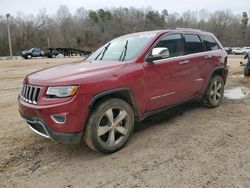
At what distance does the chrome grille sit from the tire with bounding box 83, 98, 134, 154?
0.75m

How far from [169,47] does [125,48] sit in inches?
31.4

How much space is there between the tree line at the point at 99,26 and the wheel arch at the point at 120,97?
221 ft

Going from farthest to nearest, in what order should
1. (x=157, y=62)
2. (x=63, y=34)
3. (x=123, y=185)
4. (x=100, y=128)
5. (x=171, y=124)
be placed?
(x=63, y=34), (x=171, y=124), (x=157, y=62), (x=100, y=128), (x=123, y=185)

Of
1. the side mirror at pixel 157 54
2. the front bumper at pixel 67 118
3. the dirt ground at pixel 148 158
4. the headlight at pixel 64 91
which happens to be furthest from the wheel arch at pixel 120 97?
the side mirror at pixel 157 54

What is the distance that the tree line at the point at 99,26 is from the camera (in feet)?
244

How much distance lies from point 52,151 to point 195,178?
6.90 ft

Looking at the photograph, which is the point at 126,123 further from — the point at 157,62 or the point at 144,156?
the point at 157,62

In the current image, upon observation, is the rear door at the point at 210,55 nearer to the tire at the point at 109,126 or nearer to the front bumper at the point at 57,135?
the tire at the point at 109,126

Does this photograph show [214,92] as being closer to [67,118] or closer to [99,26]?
[67,118]

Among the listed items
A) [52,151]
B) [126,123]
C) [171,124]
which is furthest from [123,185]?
[171,124]

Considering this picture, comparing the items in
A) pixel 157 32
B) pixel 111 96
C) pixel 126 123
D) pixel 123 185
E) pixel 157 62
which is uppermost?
pixel 157 32

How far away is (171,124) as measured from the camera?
15.6 ft

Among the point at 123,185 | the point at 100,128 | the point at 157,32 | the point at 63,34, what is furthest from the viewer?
the point at 63,34

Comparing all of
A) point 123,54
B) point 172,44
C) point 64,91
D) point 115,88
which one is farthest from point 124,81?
point 172,44
